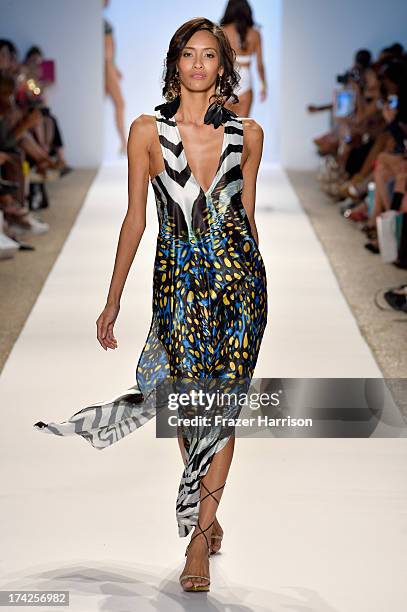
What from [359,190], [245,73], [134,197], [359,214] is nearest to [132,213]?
[134,197]

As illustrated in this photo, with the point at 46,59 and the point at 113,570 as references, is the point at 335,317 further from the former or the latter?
the point at 46,59

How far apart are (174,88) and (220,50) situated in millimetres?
129

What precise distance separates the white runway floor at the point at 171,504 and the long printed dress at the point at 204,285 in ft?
0.66

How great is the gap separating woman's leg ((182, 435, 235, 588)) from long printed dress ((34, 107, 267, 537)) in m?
0.02

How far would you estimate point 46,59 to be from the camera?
11906 mm

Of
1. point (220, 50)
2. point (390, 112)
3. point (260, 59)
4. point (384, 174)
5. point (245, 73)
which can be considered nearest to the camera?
point (220, 50)

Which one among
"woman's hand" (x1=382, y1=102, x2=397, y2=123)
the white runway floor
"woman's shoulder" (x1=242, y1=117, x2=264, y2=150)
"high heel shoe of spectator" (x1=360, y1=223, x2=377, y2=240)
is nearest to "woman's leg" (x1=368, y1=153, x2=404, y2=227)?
"high heel shoe of spectator" (x1=360, y1=223, x2=377, y2=240)

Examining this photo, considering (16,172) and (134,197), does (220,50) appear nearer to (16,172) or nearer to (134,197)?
(134,197)

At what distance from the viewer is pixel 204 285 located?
2506 millimetres

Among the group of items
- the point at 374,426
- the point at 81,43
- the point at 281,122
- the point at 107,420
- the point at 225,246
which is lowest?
the point at 281,122

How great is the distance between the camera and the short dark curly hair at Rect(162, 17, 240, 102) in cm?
245

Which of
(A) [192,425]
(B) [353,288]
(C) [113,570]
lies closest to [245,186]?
(A) [192,425]

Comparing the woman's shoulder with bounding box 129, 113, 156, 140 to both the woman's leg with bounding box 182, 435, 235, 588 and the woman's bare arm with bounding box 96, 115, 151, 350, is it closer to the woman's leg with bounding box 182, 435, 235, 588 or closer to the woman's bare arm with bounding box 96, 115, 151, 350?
the woman's bare arm with bounding box 96, 115, 151, 350

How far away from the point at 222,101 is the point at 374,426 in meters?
1.39
